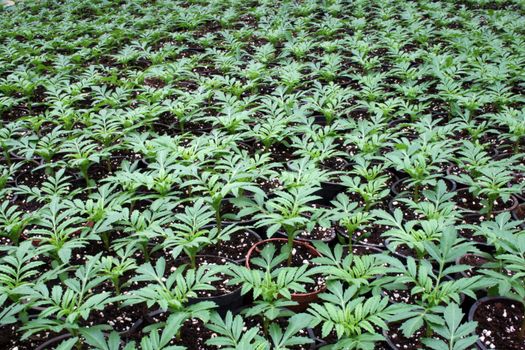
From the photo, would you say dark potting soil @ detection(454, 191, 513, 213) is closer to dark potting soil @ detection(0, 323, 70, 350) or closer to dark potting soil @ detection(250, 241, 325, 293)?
dark potting soil @ detection(250, 241, 325, 293)

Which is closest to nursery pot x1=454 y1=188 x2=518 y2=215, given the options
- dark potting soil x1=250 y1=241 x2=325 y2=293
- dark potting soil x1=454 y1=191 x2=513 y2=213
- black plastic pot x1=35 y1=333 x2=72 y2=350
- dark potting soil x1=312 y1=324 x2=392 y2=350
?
dark potting soil x1=454 y1=191 x2=513 y2=213

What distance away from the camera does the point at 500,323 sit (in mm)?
2221

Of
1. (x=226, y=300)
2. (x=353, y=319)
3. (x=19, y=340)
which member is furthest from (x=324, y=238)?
(x=19, y=340)

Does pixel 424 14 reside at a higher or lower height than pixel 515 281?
lower

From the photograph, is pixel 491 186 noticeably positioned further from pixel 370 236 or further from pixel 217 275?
pixel 217 275

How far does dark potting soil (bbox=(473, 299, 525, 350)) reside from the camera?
7.04 feet

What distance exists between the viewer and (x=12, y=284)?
222 centimetres

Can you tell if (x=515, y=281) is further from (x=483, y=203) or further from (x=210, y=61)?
(x=210, y=61)

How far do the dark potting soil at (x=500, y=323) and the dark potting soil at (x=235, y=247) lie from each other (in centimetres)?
117

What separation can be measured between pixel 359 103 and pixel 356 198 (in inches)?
55.0

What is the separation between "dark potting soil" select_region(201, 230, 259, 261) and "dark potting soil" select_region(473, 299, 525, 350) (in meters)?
1.17

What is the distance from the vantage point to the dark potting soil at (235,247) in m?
2.75

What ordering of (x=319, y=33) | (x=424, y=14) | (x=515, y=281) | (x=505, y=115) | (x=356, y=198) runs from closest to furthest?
(x=515, y=281), (x=356, y=198), (x=505, y=115), (x=319, y=33), (x=424, y=14)

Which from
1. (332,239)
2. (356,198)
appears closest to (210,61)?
(356,198)
